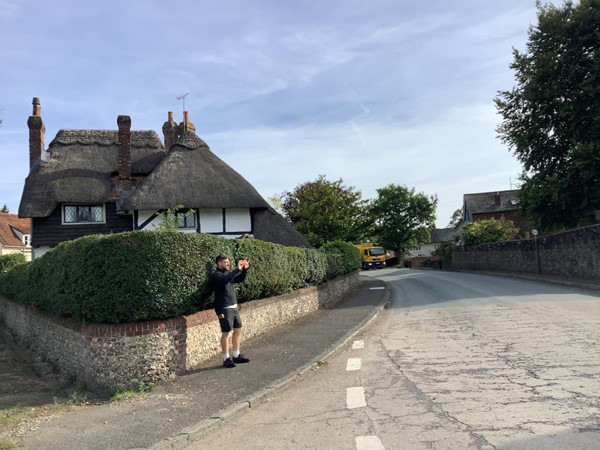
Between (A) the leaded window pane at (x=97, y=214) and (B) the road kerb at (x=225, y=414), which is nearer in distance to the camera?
(B) the road kerb at (x=225, y=414)

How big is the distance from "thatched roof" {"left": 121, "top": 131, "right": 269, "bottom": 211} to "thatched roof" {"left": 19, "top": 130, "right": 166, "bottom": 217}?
2.38 meters

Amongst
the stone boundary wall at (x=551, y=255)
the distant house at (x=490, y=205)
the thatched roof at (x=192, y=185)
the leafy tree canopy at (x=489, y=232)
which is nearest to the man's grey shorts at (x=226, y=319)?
the thatched roof at (x=192, y=185)

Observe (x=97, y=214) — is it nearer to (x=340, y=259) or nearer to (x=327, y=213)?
(x=340, y=259)

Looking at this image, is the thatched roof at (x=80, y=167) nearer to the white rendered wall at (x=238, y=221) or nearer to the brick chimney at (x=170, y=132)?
the brick chimney at (x=170, y=132)

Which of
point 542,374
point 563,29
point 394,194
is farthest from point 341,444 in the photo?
point 394,194

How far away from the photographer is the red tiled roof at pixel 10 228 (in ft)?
162

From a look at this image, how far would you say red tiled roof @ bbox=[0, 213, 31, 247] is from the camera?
162ft

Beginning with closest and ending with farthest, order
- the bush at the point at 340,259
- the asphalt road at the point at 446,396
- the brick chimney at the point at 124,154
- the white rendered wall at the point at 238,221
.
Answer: the asphalt road at the point at 446,396 → the bush at the point at 340,259 → the white rendered wall at the point at 238,221 → the brick chimney at the point at 124,154

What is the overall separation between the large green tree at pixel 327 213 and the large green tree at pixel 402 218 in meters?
30.3

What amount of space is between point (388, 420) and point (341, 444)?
2.75 feet

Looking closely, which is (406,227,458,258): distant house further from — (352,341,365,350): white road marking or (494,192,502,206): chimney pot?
(352,341,365,350): white road marking

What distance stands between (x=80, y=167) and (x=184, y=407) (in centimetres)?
2105

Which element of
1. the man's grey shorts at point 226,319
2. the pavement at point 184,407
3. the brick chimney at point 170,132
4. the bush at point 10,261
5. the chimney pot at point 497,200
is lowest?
the pavement at point 184,407

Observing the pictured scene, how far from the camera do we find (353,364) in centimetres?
855
